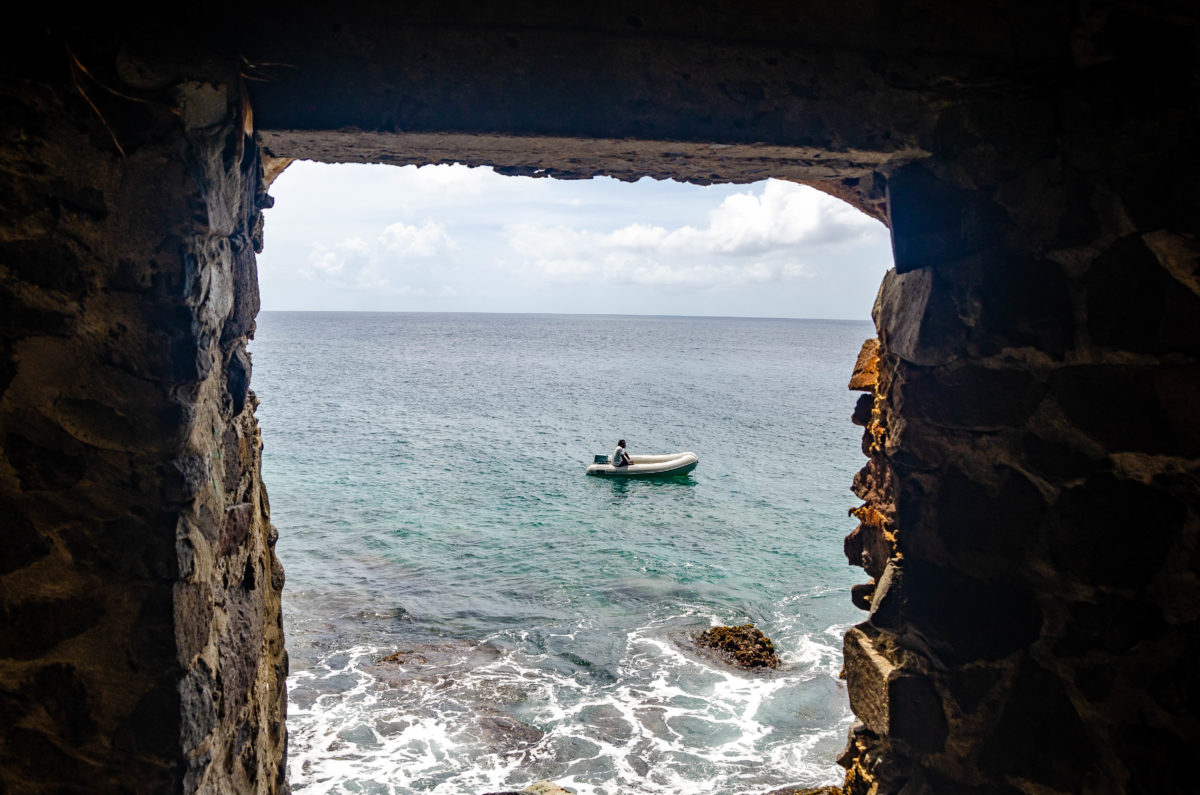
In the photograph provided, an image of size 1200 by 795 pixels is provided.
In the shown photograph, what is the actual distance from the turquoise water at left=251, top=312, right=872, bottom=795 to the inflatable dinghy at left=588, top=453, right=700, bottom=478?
18.3 inches

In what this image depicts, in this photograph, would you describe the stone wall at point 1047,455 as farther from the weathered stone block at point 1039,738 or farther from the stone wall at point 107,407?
the stone wall at point 107,407

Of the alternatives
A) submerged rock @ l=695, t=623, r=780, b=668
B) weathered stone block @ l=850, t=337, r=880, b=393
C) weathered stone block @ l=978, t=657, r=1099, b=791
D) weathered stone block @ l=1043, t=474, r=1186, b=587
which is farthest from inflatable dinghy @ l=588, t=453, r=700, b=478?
weathered stone block @ l=1043, t=474, r=1186, b=587

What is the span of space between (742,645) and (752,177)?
11.3 metres

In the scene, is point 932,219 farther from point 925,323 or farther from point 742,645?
point 742,645

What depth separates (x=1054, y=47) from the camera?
6.62ft

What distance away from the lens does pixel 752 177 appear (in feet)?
7.75

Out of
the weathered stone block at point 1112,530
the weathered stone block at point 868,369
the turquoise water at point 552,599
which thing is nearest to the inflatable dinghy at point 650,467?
the turquoise water at point 552,599

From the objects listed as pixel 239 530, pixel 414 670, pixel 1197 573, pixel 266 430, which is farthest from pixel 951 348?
pixel 266 430

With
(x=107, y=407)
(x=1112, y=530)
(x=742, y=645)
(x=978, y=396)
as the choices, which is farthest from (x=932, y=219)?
(x=742, y=645)

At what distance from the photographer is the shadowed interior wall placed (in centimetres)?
170

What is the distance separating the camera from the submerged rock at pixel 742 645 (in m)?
12.1

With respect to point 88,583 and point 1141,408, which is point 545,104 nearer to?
point 88,583

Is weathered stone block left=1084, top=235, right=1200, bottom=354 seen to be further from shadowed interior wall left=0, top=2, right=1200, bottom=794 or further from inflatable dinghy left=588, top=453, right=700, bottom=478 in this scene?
inflatable dinghy left=588, top=453, right=700, bottom=478

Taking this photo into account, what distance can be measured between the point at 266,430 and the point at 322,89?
31766mm
